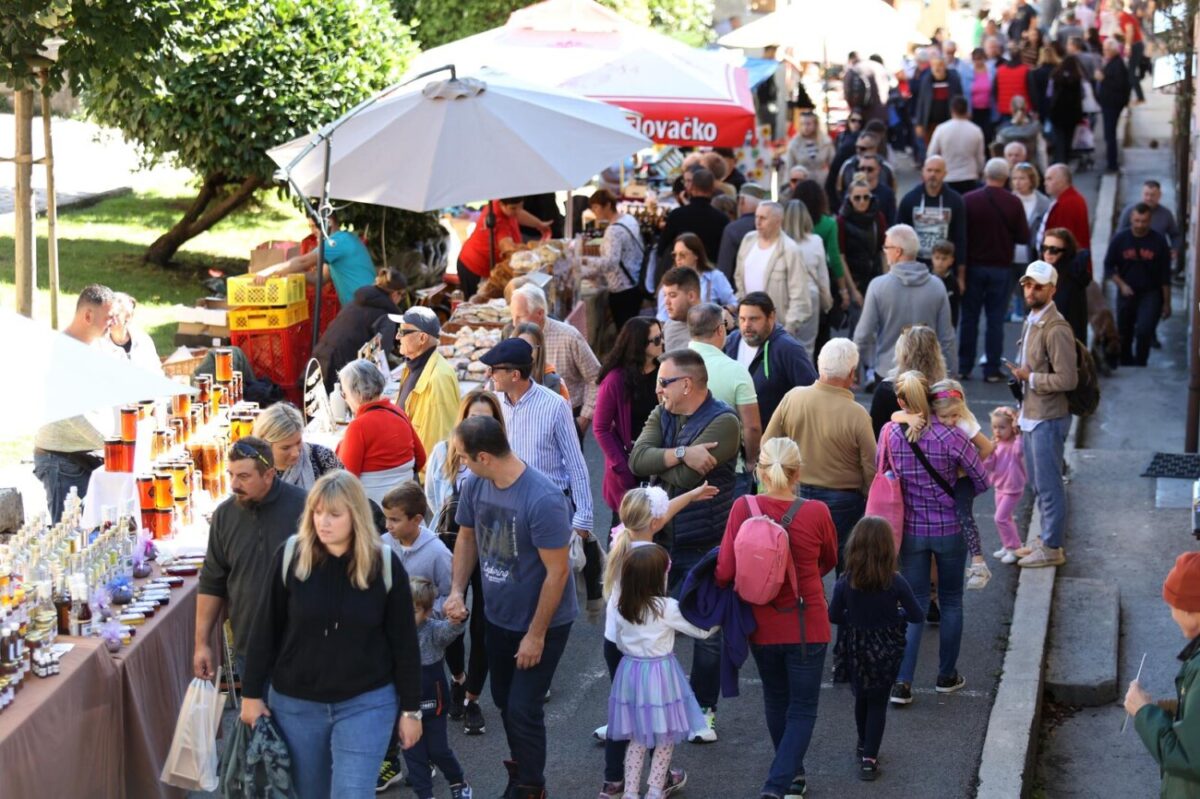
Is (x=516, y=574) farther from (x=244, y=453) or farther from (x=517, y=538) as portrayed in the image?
(x=244, y=453)

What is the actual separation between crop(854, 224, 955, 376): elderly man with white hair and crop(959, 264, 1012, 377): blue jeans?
3.14m

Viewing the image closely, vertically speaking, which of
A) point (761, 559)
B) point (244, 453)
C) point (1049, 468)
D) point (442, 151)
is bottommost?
point (1049, 468)

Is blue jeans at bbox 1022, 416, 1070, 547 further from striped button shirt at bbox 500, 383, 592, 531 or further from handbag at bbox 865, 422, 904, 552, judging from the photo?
striped button shirt at bbox 500, 383, 592, 531

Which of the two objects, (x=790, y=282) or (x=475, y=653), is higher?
(x=790, y=282)

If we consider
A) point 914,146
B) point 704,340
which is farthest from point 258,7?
point 914,146

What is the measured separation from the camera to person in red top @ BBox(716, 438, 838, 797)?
267 inches

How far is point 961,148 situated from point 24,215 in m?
11.4

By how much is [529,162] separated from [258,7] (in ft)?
13.9

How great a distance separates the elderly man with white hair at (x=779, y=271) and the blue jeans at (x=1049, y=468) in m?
2.16

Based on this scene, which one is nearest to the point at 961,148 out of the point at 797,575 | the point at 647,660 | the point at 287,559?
the point at 797,575

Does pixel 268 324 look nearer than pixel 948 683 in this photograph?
No

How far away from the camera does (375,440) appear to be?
8.12 m

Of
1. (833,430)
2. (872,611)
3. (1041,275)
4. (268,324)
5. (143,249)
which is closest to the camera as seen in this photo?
(872,611)

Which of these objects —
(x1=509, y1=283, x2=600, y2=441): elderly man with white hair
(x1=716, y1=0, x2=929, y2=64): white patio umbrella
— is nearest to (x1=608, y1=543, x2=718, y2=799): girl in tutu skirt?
(x1=509, y1=283, x2=600, y2=441): elderly man with white hair
